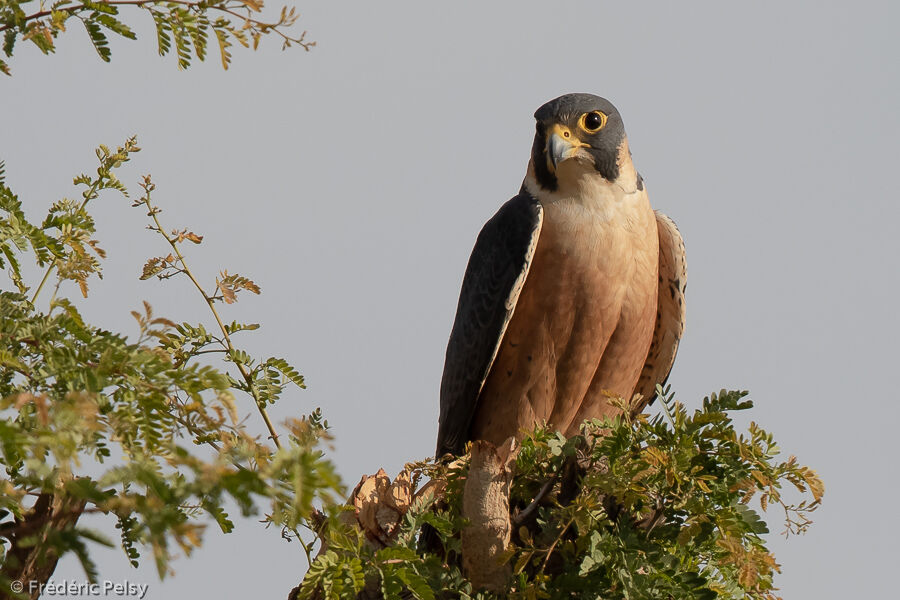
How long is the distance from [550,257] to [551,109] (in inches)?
28.9

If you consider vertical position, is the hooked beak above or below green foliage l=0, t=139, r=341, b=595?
above

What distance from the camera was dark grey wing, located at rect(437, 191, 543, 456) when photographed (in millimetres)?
5191

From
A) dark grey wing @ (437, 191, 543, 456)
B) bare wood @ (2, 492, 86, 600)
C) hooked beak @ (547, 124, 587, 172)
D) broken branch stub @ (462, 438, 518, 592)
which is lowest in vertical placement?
bare wood @ (2, 492, 86, 600)

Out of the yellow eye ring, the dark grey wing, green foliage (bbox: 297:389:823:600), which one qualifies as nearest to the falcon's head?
the yellow eye ring

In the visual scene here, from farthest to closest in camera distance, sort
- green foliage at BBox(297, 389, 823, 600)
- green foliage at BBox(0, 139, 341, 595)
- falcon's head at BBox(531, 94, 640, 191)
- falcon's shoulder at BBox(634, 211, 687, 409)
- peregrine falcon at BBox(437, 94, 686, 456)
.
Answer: falcon's shoulder at BBox(634, 211, 687, 409)
falcon's head at BBox(531, 94, 640, 191)
peregrine falcon at BBox(437, 94, 686, 456)
green foliage at BBox(297, 389, 823, 600)
green foliage at BBox(0, 139, 341, 595)

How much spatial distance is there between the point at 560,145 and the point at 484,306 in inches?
33.4

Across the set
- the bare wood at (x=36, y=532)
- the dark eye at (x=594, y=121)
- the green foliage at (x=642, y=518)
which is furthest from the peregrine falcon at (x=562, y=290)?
the bare wood at (x=36, y=532)

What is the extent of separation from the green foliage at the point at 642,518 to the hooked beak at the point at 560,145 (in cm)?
187

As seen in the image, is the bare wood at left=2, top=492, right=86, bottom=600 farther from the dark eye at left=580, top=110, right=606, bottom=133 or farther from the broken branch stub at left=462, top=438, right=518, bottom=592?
the dark eye at left=580, top=110, right=606, bottom=133

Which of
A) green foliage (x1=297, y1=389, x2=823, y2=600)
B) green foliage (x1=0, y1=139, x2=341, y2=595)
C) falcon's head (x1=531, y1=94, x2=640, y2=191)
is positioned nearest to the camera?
green foliage (x1=0, y1=139, x2=341, y2=595)

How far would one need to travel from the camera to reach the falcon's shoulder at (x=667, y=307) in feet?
18.2

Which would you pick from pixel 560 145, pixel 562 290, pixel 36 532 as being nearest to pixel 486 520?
pixel 36 532

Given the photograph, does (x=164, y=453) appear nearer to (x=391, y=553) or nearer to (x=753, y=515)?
(x=391, y=553)

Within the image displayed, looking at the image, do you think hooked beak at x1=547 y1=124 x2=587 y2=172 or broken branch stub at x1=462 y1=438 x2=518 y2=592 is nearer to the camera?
broken branch stub at x1=462 y1=438 x2=518 y2=592
